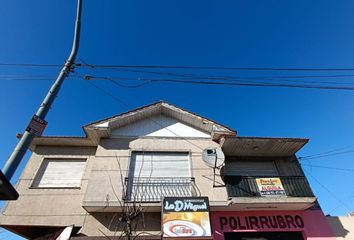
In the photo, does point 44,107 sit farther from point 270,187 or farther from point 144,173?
point 270,187

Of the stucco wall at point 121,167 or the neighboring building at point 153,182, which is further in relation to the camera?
the stucco wall at point 121,167

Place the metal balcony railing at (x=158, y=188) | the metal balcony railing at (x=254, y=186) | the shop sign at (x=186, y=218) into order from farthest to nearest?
the metal balcony railing at (x=254, y=186) < the metal balcony railing at (x=158, y=188) < the shop sign at (x=186, y=218)

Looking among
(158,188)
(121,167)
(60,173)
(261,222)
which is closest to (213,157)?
(158,188)

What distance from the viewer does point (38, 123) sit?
4.98m

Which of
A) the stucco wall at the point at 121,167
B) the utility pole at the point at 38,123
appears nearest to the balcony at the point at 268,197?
the stucco wall at the point at 121,167

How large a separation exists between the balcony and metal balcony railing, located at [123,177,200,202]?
1894 mm

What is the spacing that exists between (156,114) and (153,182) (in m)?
4.59

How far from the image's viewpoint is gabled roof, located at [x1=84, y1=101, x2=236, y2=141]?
1214 centimetres

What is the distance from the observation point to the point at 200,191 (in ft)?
35.9

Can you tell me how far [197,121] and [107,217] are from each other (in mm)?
7065

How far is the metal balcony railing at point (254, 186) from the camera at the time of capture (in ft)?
36.2

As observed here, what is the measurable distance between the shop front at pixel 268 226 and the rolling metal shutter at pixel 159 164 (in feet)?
9.06

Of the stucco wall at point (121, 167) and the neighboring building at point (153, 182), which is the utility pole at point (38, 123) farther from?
the stucco wall at point (121, 167)

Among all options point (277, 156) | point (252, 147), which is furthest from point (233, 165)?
point (277, 156)
